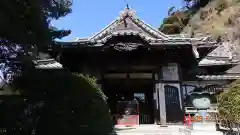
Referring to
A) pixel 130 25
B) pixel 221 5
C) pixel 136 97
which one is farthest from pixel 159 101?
pixel 221 5

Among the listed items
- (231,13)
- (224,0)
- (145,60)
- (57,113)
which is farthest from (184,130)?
(224,0)

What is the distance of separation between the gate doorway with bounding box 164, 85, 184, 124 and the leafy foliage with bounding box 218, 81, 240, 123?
10.00 feet

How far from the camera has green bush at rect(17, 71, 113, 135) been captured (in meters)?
7.14

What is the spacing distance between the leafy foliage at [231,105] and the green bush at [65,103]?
4086 millimetres

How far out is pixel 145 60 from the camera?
1217 cm

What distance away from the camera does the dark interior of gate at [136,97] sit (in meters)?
14.0

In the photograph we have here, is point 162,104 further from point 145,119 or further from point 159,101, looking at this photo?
point 145,119

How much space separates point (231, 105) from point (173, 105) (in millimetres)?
3817

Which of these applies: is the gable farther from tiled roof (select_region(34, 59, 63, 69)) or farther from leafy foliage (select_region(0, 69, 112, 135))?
leafy foliage (select_region(0, 69, 112, 135))

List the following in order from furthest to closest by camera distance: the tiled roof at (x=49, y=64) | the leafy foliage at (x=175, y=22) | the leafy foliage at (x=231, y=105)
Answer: the leafy foliage at (x=175, y=22) → the tiled roof at (x=49, y=64) → the leafy foliage at (x=231, y=105)

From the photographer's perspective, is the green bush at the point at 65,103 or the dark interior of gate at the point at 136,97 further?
the dark interior of gate at the point at 136,97

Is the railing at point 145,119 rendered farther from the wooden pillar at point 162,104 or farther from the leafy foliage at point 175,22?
the leafy foliage at point 175,22

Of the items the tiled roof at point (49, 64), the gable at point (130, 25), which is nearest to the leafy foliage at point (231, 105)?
the gable at point (130, 25)

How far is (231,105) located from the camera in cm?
827
